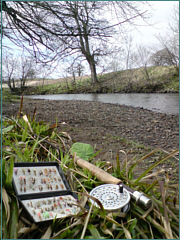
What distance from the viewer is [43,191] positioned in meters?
0.29

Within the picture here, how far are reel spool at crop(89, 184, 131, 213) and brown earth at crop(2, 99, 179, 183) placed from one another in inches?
17.1

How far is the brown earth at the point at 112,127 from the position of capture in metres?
1.00

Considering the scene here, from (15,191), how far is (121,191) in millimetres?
159

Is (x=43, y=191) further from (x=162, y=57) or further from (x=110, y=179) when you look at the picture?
(x=162, y=57)

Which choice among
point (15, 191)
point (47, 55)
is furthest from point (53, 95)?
point (15, 191)

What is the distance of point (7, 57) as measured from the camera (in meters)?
0.62

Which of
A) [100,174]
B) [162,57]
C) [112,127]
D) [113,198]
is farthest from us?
[112,127]

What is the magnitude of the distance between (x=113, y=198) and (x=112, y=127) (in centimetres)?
108

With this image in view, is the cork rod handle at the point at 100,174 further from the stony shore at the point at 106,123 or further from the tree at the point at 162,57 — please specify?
the stony shore at the point at 106,123

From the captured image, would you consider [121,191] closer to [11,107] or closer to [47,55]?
[47,55]

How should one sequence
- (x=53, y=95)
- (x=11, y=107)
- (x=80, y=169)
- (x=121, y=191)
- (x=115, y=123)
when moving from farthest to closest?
(x=11, y=107) < (x=115, y=123) < (x=53, y=95) < (x=80, y=169) < (x=121, y=191)

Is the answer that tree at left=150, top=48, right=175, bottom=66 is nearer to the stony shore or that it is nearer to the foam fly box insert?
the foam fly box insert

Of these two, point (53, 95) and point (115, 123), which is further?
point (115, 123)

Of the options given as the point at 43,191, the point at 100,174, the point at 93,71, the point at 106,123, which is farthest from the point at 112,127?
the point at 43,191
